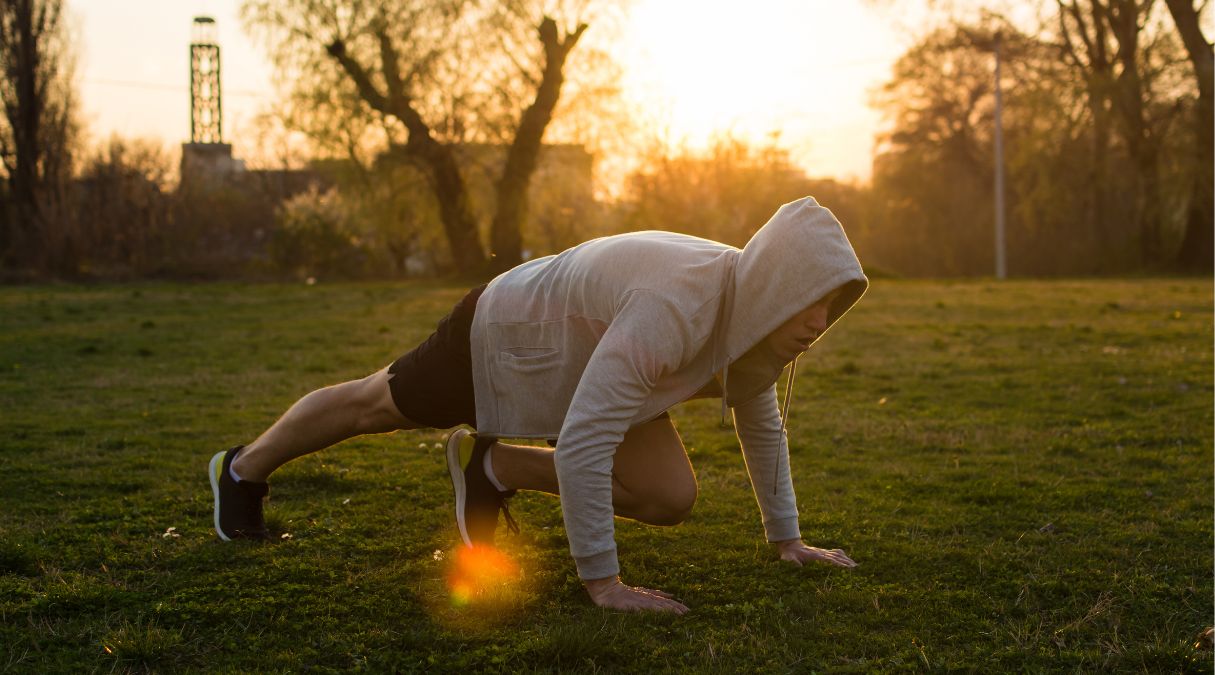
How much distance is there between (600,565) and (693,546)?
79 centimetres

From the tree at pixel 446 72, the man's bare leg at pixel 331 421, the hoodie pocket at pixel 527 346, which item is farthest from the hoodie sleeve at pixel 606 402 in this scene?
the tree at pixel 446 72

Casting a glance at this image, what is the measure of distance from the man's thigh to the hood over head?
1.62 ft

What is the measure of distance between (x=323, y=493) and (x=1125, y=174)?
27074mm

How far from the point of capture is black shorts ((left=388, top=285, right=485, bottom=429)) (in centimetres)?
311

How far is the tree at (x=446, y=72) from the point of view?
2239 centimetres

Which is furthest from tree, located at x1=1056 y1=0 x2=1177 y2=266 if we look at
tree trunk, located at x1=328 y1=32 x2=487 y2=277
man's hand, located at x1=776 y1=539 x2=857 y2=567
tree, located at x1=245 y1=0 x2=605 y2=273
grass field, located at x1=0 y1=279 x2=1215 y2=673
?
man's hand, located at x1=776 y1=539 x2=857 y2=567

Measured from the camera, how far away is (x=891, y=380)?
7566 millimetres

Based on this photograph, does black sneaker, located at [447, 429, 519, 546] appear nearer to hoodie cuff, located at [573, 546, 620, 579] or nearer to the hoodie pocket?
the hoodie pocket

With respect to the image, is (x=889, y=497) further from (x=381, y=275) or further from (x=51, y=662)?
(x=381, y=275)

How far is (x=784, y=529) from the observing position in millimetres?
3328

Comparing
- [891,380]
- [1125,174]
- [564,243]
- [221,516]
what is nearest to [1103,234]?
[1125,174]

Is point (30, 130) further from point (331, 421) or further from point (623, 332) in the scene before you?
point (623, 332)

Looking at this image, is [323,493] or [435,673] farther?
[323,493]

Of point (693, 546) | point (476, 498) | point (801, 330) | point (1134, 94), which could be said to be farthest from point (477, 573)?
point (1134, 94)
